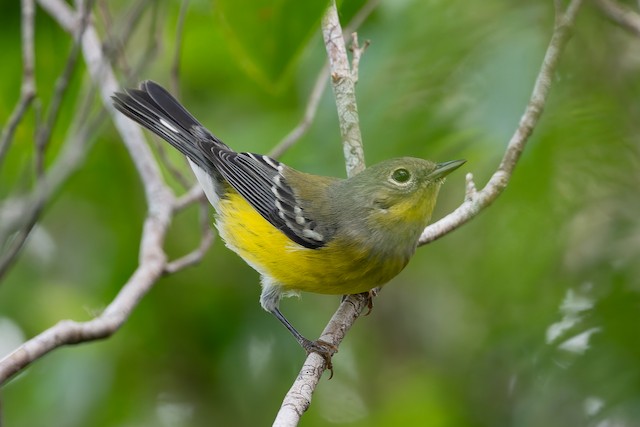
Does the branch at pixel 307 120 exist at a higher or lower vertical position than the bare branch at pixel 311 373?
higher

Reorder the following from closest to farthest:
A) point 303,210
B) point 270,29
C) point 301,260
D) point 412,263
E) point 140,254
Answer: point 270,29 → point 140,254 → point 301,260 → point 303,210 → point 412,263

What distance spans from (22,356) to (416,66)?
2.01 meters

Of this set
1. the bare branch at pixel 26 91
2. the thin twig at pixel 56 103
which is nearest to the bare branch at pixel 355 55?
the thin twig at pixel 56 103

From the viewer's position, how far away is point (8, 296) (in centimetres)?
494

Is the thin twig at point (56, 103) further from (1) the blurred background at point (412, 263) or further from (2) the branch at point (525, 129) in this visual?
(2) the branch at point (525, 129)

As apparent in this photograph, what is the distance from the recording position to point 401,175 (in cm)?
402

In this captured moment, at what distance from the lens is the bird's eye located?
Answer: 13.1 feet

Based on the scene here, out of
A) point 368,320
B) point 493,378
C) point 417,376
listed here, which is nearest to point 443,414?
point 493,378

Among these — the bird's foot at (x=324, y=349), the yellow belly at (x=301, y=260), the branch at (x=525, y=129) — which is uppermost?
the branch at (x=525, y=129)

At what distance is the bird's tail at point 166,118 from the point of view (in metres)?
4.43

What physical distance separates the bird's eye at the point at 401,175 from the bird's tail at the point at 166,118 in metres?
1.09

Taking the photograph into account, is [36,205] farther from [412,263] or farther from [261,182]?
[412,263]

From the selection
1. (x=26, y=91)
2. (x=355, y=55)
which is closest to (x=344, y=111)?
(x=355, y=55)

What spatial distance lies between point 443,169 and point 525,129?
19.8 inches
